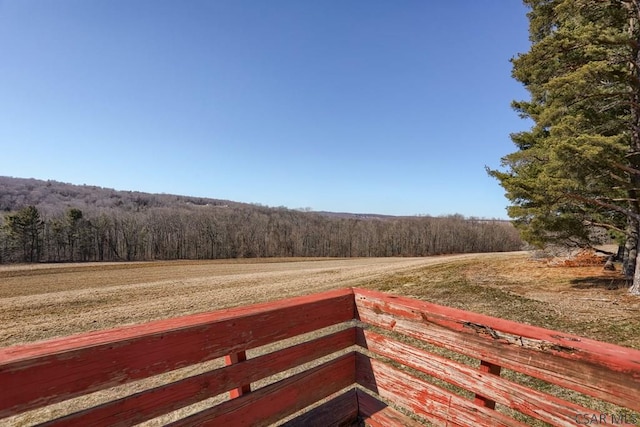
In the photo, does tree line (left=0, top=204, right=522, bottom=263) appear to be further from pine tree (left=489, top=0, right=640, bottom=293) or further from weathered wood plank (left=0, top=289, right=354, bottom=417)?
weathered wood plank (left=0, top=289, right=354, bottom=417)

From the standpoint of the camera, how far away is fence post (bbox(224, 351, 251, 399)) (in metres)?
1.80

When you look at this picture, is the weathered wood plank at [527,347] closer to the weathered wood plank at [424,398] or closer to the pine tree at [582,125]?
the weathered wood plank at [424,398]

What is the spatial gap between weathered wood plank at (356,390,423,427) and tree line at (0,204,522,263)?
61584 mm

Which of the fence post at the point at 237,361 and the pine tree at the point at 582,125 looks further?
the pine tree at the point at 582,125

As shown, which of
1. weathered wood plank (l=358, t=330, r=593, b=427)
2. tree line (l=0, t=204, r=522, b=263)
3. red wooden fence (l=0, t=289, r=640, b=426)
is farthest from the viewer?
tree line (l=0, t=204, r=522, b=263)

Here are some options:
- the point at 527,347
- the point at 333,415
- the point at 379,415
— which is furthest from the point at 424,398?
the point at 527,347

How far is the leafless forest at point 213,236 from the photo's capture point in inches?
2111

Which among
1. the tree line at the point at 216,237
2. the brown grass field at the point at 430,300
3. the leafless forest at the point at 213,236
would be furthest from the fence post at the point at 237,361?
the leafless forest at the point at 213,236

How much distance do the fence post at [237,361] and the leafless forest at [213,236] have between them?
62239 mm

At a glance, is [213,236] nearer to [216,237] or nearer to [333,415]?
[216,237]

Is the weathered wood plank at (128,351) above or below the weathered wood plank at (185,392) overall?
above

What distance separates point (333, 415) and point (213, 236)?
65.9 metres

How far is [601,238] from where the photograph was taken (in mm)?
11516

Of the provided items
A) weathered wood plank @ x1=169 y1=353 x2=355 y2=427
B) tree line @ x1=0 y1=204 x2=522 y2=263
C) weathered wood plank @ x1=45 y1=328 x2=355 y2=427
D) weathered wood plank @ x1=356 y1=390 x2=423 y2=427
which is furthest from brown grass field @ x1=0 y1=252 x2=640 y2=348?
tree line @ x1=0 y1=204 x2=522 y2=263
